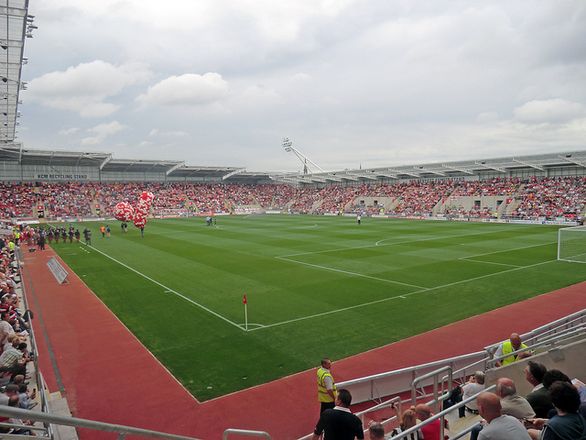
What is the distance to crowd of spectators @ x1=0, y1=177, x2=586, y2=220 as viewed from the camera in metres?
53.7

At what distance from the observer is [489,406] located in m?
3.78

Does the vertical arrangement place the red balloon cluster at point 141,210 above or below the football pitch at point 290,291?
above

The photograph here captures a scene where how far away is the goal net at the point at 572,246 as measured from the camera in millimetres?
25625

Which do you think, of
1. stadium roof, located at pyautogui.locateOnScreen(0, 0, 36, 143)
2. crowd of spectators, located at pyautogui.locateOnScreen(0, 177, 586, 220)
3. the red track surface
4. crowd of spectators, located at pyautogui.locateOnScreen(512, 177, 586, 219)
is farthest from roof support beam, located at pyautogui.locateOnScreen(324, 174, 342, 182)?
the red track surface

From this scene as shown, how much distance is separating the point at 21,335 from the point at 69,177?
7265 centimetres

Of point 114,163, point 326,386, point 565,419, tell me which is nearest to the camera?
point 565,419

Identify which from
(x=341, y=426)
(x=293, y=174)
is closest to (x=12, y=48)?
(x=341, y=426)

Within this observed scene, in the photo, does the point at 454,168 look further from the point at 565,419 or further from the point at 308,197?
the point at 565,419

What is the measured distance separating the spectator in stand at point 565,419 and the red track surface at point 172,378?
5.15 metres

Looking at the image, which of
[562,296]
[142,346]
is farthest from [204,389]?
[562,296]

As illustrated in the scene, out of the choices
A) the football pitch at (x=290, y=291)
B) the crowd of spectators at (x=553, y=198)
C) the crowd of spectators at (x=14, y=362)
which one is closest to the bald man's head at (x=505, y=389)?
the crowd of spectators at (x=14, y=362)

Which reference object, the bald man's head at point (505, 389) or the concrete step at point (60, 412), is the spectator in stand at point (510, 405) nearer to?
the bald man's head at point (505, 389)

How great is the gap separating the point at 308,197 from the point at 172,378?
80416mm

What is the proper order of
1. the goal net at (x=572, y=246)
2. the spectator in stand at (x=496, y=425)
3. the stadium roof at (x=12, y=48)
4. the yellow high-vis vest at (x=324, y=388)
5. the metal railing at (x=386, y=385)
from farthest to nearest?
the goal net at (x=572, y=246) < the stadium roof at (x=12, y=48) < the metal railing at (x=386, y=385) < the yellow high-vis vest at (x=324, y=388) < the spectator in stand at (x=496, y=425)
